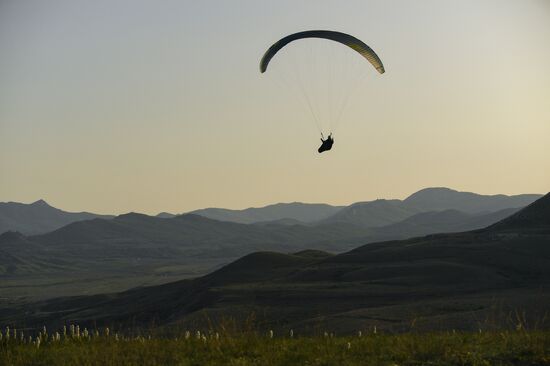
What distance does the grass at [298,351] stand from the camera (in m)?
10.1

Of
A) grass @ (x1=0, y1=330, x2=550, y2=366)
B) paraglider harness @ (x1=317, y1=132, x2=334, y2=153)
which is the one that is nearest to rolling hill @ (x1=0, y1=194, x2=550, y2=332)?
paraglider harness @ (x1=317, y1=132, x2=334, y2=153)

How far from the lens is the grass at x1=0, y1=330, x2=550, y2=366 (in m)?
10.1

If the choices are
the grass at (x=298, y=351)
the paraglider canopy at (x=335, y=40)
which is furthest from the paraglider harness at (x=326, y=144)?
the grass at (x=298, y=351)

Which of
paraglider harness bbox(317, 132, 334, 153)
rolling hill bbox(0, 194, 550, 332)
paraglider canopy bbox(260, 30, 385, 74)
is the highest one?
paraglider canopy bbox(260, 30, 385, 74)

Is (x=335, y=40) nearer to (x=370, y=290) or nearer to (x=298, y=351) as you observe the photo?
(x=298, y=351)

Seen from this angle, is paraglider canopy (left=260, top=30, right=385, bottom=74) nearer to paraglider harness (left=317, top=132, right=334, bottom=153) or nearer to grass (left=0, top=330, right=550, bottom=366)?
paraglider harness (left=317, top=132, right=334, bottom=153)

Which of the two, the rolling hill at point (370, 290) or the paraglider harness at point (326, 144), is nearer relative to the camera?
the paraglider harness at point (326, 144)

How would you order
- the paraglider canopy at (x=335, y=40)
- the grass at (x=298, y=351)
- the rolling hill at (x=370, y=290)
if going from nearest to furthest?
the grass at (x=298, y=351), the paraglider canopy at (x=335, y=40), the rolling hill at (x=370, y=290)

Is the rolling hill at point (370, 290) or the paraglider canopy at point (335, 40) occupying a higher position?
the paraglider canopy at point (335, 40)

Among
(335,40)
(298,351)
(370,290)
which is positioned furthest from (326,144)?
(370,290)

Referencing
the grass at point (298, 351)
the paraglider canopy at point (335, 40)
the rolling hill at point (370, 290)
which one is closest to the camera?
the grass at point (298, 351)

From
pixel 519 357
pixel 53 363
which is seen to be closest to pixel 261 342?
pixel 53 363

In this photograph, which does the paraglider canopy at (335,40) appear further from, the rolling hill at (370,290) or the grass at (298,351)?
the grass at (298,351)

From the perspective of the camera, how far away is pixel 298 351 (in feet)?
35.3
